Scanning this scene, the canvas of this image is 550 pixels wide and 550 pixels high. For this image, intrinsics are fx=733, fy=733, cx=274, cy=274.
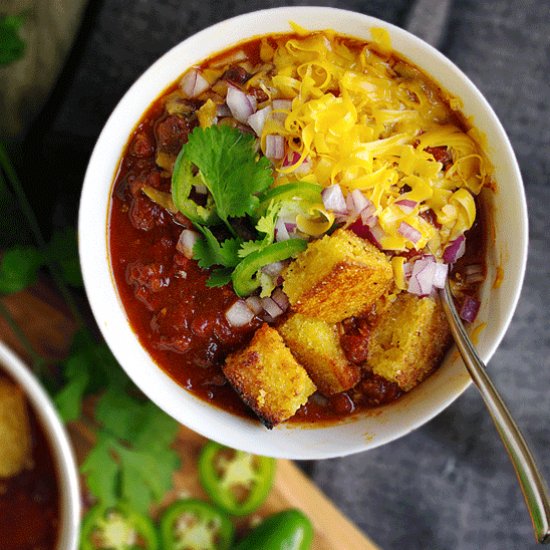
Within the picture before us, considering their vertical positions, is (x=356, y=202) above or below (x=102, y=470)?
above

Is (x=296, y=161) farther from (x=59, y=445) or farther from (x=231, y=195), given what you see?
(x=59, y=445)

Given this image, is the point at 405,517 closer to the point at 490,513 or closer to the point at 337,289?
the point at 490,513

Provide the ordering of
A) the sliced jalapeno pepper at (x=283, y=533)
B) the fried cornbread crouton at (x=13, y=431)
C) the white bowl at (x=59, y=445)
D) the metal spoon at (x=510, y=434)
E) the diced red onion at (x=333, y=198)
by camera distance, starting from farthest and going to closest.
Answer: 1. the sliced jalapeno pepper at (x=283, y=533)
2. the fried cornbread crouton at (x=13, y=431)
3. the white bowl at (x=59, y=445)
4. the diced red onion at (x=333, y=198)
5. the metal spoon at (x=510, y=434)

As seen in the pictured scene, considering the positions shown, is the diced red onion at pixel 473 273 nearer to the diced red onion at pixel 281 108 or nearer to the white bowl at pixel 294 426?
the white bowl at pixel 294 426

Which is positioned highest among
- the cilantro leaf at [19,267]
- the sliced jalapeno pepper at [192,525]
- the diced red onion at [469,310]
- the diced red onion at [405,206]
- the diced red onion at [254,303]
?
the diced red onion at [405,206]

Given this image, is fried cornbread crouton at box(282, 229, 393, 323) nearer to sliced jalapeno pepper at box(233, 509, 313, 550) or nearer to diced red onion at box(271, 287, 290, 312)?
diced red onion at box(271, 287, 290, 312)

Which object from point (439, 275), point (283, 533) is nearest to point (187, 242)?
point (439, 275)

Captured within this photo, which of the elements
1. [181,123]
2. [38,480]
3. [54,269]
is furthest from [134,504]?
[181,123]

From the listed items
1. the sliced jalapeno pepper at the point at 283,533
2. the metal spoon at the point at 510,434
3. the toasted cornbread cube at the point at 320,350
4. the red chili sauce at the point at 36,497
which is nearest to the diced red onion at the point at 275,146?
the toasted cornbread cube at the point at 320,350
